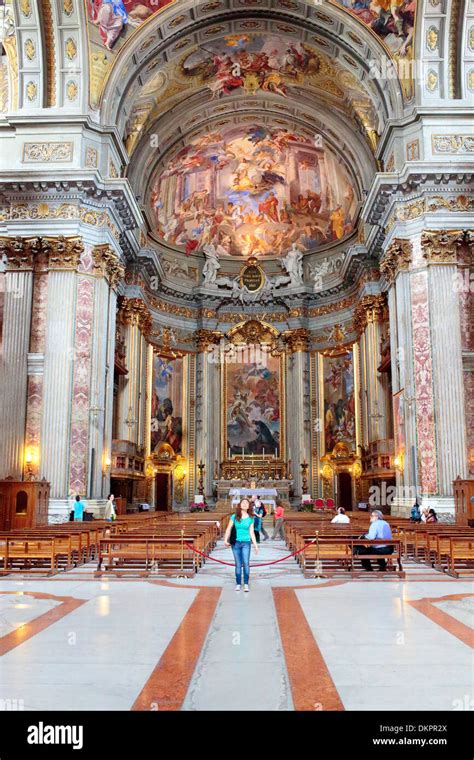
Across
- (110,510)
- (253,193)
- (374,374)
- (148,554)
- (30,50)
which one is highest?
(253,193)

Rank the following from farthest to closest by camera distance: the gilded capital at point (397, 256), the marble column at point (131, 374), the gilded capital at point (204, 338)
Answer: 1. the gilded capital at point (204, 338)
2. the marble column at point (131, 374)
3. the gilded capital at point (397, 256)

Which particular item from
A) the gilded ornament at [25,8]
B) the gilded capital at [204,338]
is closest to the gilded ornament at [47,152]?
the gilded ornament at [25,8]

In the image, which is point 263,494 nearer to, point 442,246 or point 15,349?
point 15,349

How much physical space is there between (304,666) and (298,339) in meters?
31.0

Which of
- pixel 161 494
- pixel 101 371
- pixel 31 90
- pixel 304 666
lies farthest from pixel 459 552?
pixel 161 494

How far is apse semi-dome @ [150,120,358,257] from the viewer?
34000 mm

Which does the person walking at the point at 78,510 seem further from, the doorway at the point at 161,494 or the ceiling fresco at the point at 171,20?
the ceiling fresco at the point at 171,20

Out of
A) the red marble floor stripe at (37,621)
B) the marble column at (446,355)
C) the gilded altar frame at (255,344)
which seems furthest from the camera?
the gilded altar frame at (255,344)

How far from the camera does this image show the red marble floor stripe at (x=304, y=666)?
422 centimetres

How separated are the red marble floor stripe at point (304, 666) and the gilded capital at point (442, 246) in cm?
1658

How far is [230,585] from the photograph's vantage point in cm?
1021

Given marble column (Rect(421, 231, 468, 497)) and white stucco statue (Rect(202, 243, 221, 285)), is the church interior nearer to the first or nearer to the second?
marble column (Rect(421, 231, 468, 497))

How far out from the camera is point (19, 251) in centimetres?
2259
